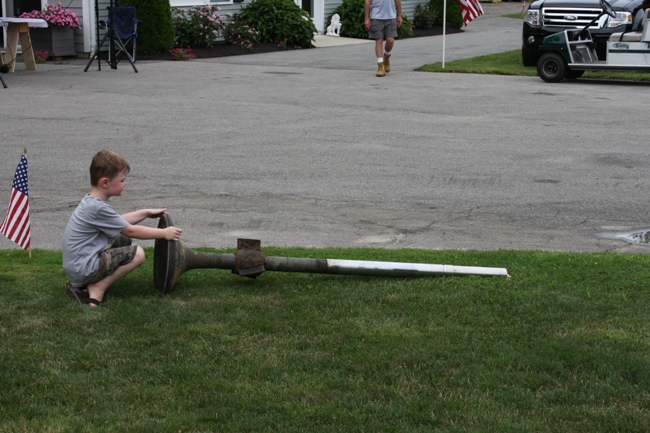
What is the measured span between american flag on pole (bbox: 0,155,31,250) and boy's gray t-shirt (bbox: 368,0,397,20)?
42.7ft

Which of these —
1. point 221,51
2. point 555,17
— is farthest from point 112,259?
point 221,51

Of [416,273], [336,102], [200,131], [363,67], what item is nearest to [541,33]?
[363,67]

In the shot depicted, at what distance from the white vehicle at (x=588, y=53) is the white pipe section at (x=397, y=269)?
11666 millimetres

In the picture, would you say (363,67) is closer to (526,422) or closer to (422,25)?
(422,25)

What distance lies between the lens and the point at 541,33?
19.0 metres

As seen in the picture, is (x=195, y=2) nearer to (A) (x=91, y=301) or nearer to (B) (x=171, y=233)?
(B) (x=171, y=233)

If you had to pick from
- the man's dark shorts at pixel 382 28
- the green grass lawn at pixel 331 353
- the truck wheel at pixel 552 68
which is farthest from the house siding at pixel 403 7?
the green grass lawn at pixel 331 353

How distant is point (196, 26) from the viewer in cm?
2219

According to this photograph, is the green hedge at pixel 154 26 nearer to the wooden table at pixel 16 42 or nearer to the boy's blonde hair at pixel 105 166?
the wooden table at pixel 16 42

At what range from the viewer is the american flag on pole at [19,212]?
630 centimetres

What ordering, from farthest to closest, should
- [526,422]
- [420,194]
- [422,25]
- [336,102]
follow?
[422,25]
[336,102]
[420,194]
[526,422]

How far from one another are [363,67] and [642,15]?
5642mm

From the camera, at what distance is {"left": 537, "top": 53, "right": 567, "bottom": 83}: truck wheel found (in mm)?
16942

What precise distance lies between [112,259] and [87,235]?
0.72 feet
